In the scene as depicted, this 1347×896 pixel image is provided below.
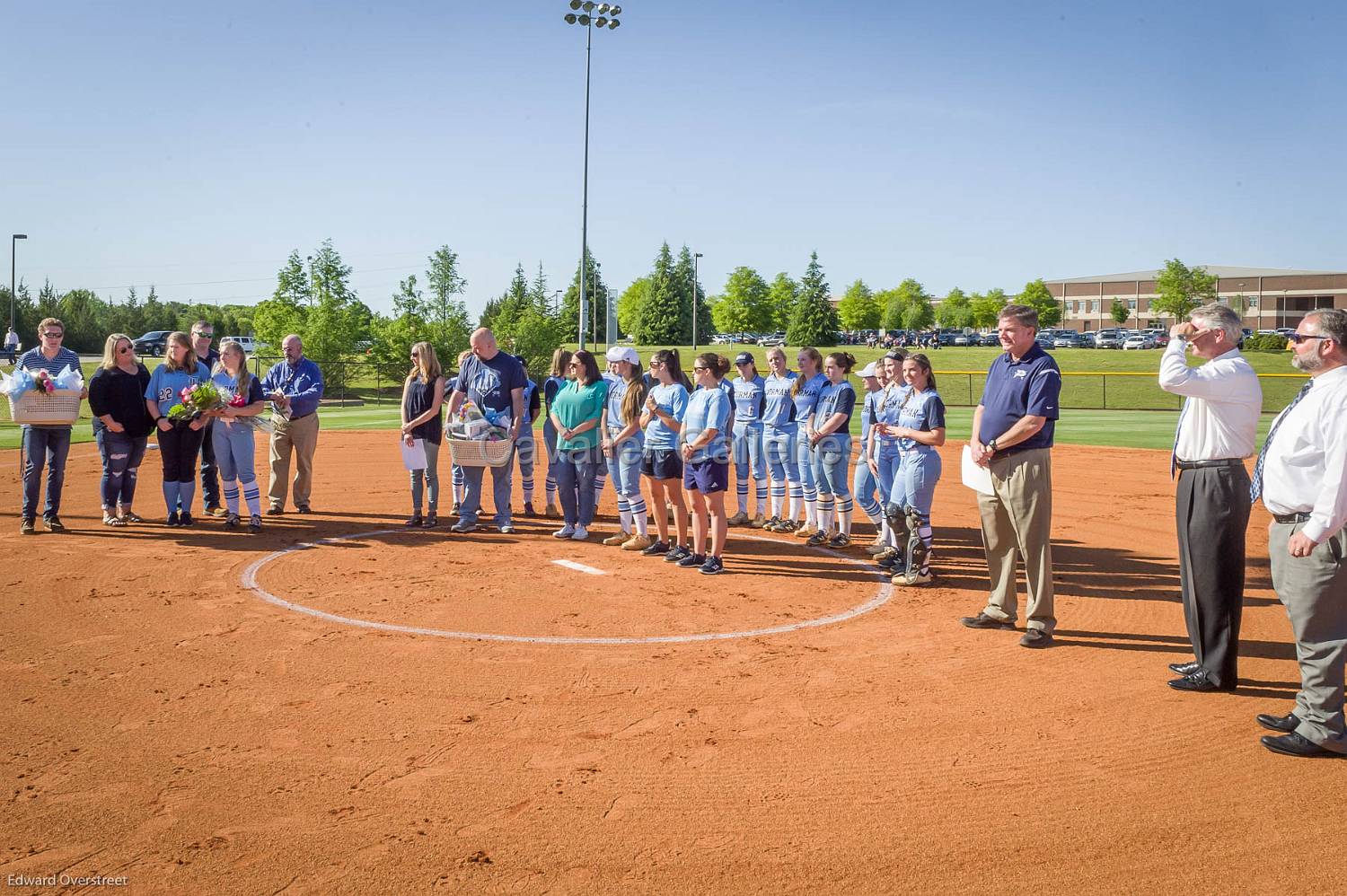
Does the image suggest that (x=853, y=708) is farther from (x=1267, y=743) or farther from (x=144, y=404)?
(x=144, y=404)

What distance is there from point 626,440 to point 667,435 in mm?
892

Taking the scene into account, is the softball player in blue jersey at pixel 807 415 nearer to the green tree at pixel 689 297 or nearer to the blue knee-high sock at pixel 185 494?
the blue knee-high sock at pixel 185 494

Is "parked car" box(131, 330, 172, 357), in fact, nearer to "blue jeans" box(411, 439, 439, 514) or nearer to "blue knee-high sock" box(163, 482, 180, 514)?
"blue knee-high sock" box(163, 482, 180, 514)

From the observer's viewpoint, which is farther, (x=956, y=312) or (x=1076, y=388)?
(x=956, y=312)

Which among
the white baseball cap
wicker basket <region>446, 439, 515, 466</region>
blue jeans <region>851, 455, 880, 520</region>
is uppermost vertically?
the white baseball cap

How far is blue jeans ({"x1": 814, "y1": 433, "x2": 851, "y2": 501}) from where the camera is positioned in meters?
10.8

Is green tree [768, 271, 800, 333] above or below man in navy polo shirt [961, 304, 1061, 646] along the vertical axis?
above

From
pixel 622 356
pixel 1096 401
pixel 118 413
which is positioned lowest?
pixel 118 413

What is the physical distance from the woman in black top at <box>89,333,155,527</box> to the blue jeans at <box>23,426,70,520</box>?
414 mm

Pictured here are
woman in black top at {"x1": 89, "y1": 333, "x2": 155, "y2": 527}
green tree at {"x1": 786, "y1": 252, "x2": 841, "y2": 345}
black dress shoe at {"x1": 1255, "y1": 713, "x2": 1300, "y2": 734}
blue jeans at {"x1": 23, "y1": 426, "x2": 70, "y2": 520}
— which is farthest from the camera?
green tree at {"x1": 786, "y1": 252, "x2": 841, "y2": 345}

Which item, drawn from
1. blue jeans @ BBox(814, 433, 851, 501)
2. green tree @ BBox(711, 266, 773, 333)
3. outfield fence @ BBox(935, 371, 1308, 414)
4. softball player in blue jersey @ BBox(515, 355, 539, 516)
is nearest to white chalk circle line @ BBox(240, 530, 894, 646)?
blue jeans @ BBox(814, 433, 851, 501)

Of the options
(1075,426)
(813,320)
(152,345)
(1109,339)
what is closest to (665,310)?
(813,320)

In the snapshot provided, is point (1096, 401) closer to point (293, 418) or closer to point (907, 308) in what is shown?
point (293, 418)

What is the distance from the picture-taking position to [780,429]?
37.8 feet
